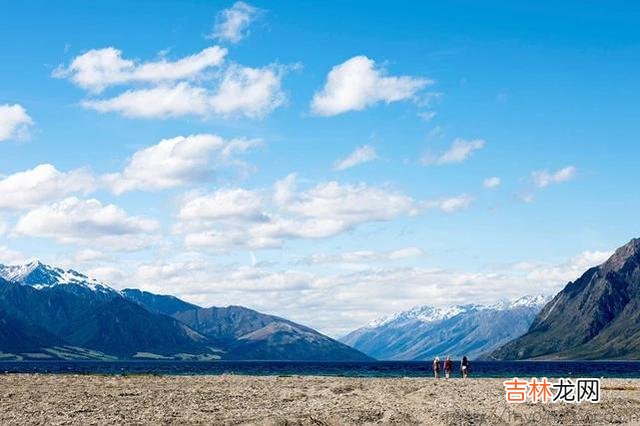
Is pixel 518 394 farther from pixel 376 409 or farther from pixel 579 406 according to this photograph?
pixel 376 409

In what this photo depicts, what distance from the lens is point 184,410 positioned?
46.6 metres

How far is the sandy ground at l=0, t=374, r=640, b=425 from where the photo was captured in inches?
1725

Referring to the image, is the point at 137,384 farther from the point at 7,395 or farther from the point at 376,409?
the point at 376,409

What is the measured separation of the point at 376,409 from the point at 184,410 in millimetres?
12161

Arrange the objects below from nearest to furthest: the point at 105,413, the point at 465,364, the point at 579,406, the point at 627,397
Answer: the point at 105,413
the point at 579,406
the point at 627,397
the point at 465,364

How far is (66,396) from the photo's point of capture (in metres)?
50.7

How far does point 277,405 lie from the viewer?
50.6m

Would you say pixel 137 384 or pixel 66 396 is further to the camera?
pixel 137 384

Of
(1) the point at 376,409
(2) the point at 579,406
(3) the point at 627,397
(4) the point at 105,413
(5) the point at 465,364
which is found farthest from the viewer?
(5) the point at 465,364

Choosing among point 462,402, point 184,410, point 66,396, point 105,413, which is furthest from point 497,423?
point 66,396

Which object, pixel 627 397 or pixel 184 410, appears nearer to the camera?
pixel 184 410

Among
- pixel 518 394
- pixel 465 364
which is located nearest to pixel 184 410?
pixel 518 394

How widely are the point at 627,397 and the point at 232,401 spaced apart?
3076cm

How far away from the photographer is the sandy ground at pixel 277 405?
144 ft
